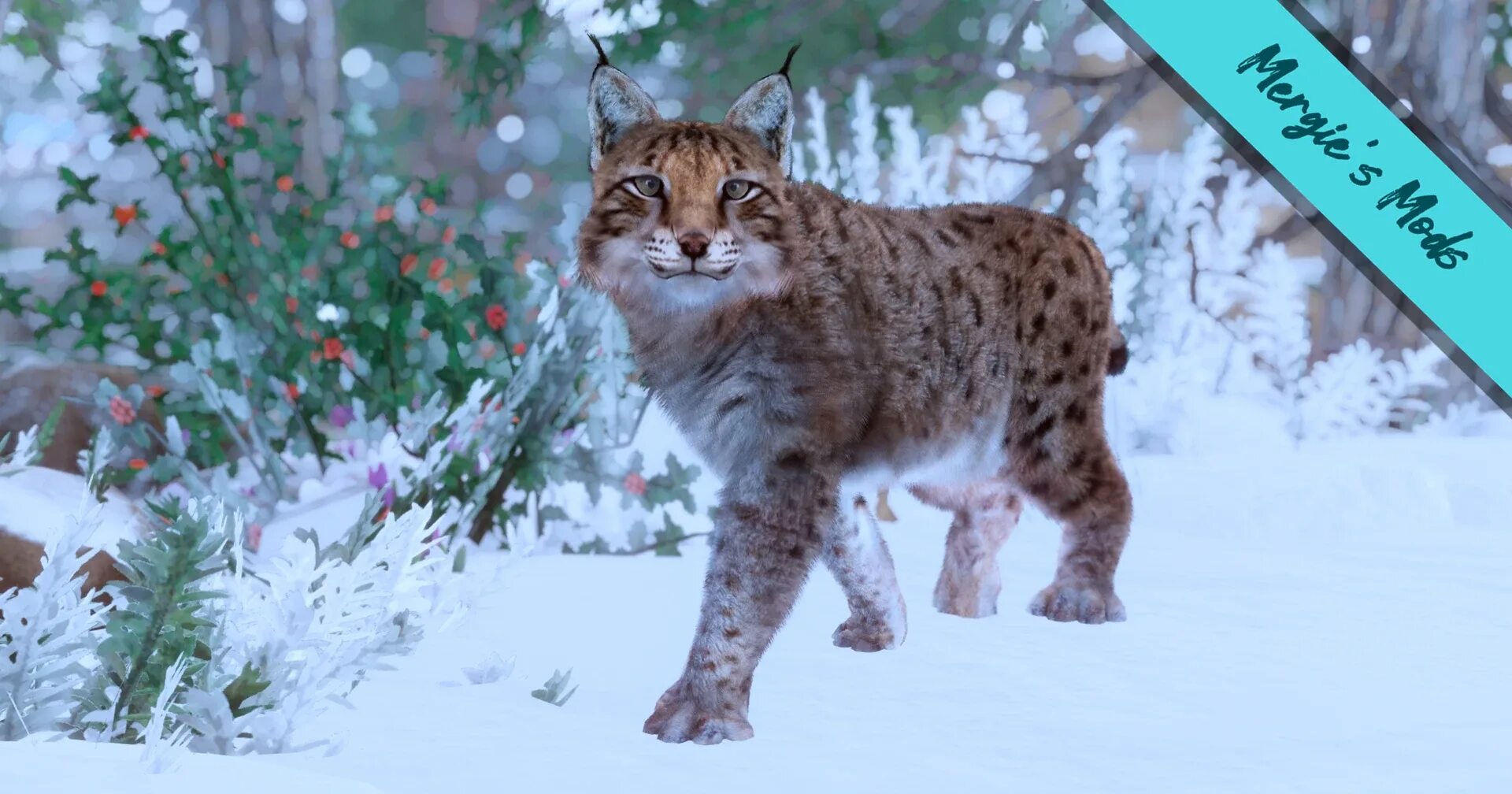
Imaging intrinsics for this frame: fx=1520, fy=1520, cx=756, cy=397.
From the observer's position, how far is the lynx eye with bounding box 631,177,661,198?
133 inches

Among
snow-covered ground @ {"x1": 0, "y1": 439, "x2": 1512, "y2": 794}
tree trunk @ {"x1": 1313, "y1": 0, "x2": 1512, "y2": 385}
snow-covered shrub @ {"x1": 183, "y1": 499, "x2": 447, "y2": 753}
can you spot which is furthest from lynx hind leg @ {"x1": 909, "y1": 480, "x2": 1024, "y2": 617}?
tree trunk @ {"x1": 1313, "y1": 0, "x2": 1512, "y2": 385}

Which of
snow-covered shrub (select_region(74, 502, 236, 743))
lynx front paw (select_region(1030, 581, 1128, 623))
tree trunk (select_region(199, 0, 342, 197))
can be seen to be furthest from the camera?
tree trunk (select_region(199, 0, 342, 197))

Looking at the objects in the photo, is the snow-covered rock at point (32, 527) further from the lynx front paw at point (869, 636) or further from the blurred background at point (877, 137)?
the lynx front paw at point (869, 636)

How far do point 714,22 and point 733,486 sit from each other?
7.47 meters

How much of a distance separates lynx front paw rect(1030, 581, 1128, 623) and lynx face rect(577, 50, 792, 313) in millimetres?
1659

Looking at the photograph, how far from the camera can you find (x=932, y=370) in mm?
3965

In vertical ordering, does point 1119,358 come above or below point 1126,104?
below

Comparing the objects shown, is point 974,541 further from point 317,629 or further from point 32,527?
point 32,527

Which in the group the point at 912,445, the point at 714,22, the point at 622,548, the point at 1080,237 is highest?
the point at 714,22

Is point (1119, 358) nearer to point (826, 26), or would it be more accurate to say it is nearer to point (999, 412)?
point (999, 412)

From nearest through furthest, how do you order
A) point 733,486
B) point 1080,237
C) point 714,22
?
point 733,486 < point 1080,237 < point 714,22

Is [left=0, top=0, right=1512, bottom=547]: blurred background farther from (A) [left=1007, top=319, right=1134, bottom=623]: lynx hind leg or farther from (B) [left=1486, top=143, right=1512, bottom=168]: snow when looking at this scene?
(A) [left=1007, top=319, right=1134, bottom=623]: lynx hind leg

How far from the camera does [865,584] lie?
418 cm

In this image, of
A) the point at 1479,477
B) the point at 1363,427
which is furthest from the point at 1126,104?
the point at 1479,477
